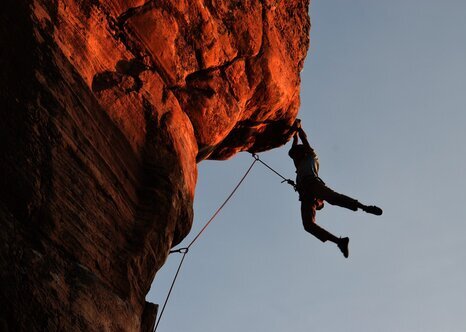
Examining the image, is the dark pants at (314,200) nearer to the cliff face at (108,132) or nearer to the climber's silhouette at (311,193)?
the climber's silhouette at (311,193)

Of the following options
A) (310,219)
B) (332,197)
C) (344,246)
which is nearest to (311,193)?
(310,219)

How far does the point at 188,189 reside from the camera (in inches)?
358

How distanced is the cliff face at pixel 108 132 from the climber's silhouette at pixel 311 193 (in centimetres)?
180

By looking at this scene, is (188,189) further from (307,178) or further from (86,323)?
(307,178)

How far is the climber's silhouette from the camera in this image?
1165 centimetres

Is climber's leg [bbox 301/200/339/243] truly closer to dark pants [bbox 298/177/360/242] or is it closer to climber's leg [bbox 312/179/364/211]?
dark pants [bbox 298/177/360/242]

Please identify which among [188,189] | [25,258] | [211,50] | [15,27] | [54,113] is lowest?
[25,258]

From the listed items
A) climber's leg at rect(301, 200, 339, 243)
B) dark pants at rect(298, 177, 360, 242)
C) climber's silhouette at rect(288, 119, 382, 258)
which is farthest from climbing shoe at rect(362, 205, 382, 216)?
climber's leg at rect(301, 200, 339, 243)

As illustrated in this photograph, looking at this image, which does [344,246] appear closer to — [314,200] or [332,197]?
[332,197]

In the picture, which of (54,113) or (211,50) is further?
(211,50)

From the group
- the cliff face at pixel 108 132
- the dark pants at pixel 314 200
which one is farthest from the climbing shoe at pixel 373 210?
the cliff face at pixel 108 132

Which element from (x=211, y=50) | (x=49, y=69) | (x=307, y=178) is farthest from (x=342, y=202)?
(x=49, y=69)

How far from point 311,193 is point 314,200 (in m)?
0.19

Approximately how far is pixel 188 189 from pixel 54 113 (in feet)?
8.00
